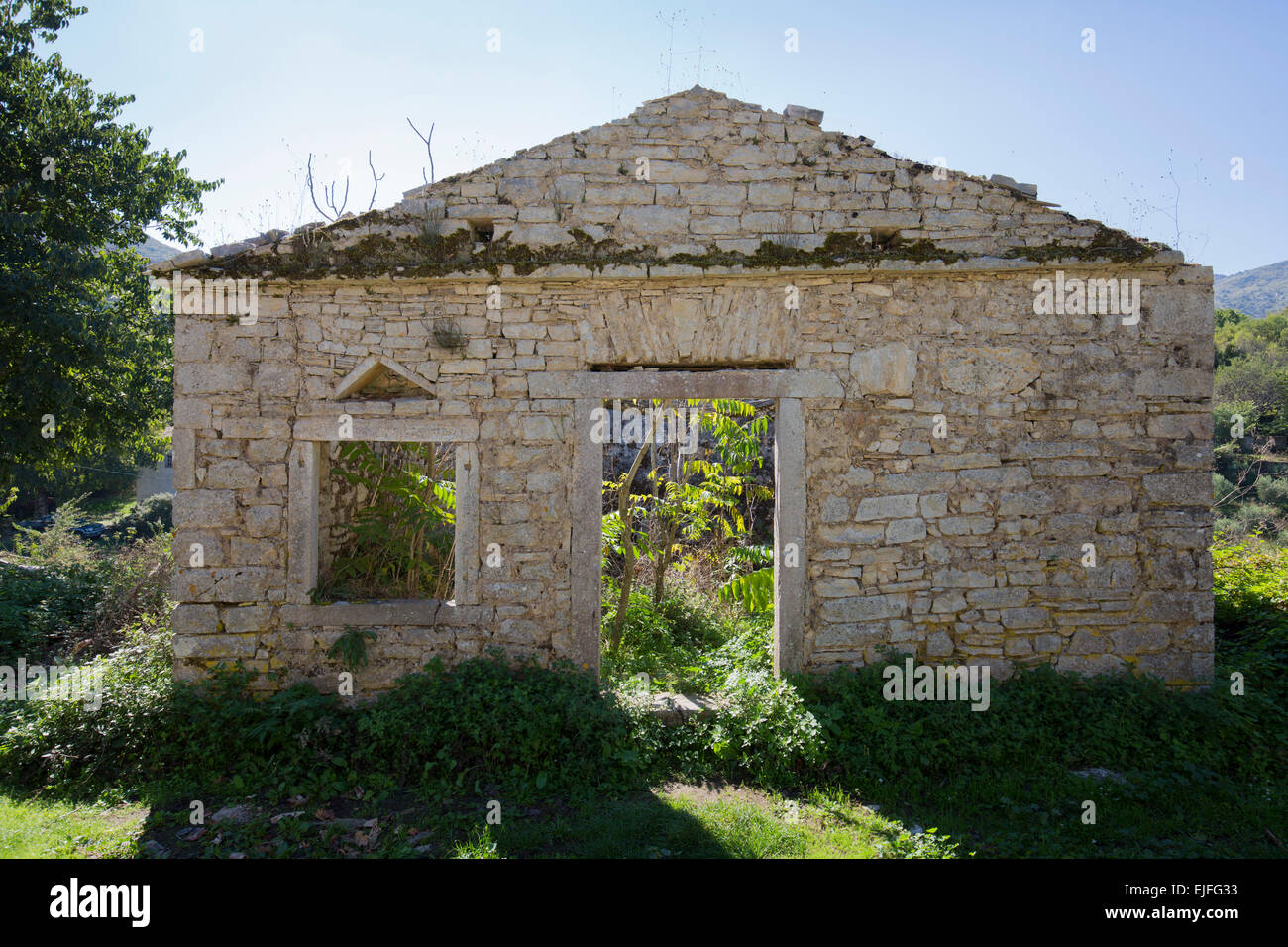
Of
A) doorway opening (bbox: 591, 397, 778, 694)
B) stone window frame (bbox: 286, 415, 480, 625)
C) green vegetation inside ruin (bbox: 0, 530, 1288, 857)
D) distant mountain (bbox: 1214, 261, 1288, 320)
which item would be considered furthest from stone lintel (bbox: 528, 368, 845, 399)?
distant mountain (bbox: 1214, 261, 1288, 320)

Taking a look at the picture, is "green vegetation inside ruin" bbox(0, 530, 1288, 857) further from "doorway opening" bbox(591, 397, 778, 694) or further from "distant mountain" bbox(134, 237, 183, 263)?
"distant mountain" bbox(134, 237, 183, 263)

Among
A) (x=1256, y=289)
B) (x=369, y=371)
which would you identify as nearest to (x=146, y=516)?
(x=369, y=371)

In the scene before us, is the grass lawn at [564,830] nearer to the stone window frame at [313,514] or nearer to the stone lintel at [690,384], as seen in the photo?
the stone window frame at [313,514]

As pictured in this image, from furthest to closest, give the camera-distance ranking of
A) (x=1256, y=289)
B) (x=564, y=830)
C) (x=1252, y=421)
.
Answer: (x=1256, y=289)
(x=1252, y=421)
(x=564, y=830)

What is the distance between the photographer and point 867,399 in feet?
17.3

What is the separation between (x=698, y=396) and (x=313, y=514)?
314cm

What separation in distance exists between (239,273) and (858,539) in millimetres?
5200

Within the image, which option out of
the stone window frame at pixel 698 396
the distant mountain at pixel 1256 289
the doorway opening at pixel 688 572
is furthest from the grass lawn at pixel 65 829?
the distant mountain at pixel 1256 289

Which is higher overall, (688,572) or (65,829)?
(688,572)

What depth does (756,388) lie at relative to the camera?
5219mm

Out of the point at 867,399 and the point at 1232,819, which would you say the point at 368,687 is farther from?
the point at 1232,819

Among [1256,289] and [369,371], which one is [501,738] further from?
[1256,289]

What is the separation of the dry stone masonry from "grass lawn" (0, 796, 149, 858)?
45.6 inches

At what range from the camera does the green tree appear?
9.70 metres
